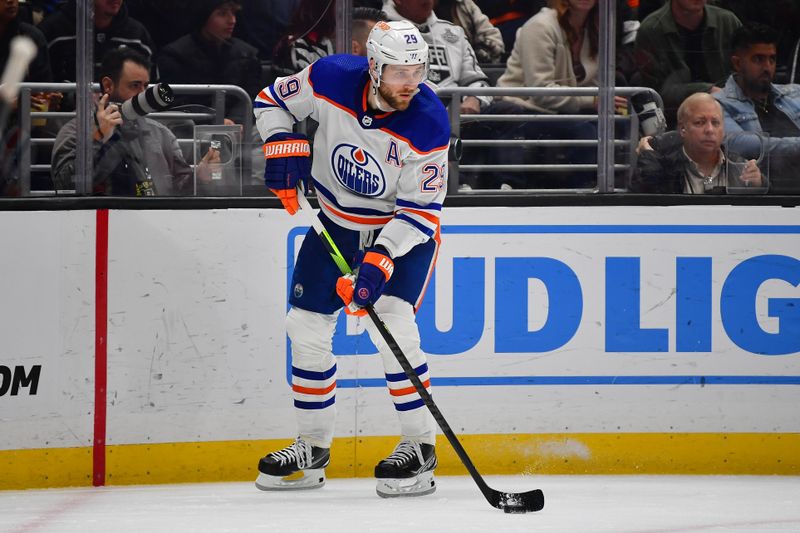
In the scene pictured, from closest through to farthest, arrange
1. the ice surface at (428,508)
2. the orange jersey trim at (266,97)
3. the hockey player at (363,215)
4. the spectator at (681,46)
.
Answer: the ice surface at (428,508) < the hockey player at (363,215) < the orange jersey trim at (266,97) < the spectator at (681,46)

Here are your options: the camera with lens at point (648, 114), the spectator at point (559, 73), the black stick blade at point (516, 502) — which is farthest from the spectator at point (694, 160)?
the black stick blade at point (516, 502)

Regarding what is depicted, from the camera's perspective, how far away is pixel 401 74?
3.35 meters

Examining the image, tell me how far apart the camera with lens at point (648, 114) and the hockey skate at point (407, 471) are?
1339 mm

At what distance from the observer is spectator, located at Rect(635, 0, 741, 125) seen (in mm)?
4062

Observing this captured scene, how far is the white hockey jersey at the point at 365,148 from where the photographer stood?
3443 millimetres

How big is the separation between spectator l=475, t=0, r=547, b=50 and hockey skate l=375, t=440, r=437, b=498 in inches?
54.3

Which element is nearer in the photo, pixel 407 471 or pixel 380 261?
pixel 380 261

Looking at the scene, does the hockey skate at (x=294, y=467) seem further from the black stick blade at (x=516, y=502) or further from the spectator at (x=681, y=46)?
the spectator at (x=681, y=46)

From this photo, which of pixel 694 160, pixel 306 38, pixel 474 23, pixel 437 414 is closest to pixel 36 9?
pixel 306 38

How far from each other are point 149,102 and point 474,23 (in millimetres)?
1084

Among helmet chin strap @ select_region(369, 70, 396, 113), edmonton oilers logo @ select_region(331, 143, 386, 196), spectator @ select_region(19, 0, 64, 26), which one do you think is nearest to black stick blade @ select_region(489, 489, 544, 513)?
edmonton oilers logo @ select_region(331, 143, 386, 196)

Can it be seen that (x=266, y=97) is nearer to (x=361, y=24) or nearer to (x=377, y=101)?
(x=377, y=101)

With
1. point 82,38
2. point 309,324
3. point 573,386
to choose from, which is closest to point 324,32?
point 82,38

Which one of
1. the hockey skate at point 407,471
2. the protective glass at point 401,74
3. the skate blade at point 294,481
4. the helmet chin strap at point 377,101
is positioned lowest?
the skate blade at point 294,481
